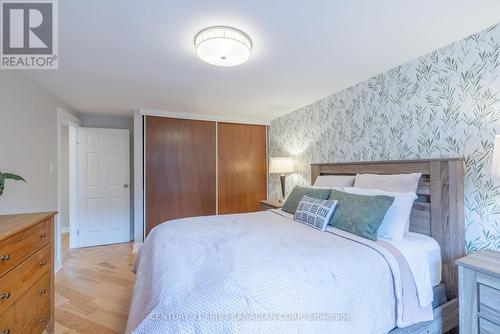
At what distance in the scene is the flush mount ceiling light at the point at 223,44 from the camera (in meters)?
1.58

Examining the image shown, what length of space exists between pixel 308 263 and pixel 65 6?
203cm

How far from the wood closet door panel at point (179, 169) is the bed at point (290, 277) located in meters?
1.86

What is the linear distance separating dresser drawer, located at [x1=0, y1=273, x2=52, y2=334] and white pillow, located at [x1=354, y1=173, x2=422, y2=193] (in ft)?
8.52

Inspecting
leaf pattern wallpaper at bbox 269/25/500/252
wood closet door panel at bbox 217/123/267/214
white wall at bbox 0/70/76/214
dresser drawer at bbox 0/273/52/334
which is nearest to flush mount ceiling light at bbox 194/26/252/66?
leaf pattern wallpaper at bbox 269/25/500/252

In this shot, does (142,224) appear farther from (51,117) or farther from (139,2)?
(139,2)

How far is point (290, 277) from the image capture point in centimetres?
112

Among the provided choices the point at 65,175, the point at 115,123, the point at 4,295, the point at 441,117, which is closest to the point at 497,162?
the point at 441,117

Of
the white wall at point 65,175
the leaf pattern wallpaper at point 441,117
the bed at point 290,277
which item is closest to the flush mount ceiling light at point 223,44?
the bed at point 290,277

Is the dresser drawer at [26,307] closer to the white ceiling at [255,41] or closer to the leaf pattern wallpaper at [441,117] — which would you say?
the white ceiling at [255,41]

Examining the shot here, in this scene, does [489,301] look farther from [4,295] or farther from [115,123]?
[115,123]

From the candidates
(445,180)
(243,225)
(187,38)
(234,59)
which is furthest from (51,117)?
(445,180)

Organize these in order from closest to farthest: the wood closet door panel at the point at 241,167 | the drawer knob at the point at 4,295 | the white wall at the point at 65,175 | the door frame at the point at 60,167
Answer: the drawer knob at the point at 4,295
the door frame at the point at 60,167
the wood closet door panel at the point at 241,167
the white wall at the point at 65,175

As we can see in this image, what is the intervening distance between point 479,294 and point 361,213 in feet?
2.35

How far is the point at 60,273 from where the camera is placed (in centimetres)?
278
